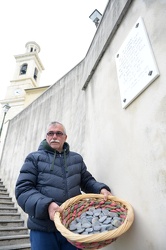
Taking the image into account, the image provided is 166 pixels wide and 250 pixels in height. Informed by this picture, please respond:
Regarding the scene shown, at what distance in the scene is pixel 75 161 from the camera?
131 cm

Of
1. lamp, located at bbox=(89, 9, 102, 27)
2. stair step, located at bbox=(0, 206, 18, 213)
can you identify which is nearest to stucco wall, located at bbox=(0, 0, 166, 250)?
lamp, located at bbox=(89, 9, 102, 27)

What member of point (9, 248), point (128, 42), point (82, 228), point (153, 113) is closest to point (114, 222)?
point (82, 228)

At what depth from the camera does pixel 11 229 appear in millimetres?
2963

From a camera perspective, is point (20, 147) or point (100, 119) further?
point (20, 147)

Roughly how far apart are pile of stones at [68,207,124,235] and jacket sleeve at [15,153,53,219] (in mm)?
176

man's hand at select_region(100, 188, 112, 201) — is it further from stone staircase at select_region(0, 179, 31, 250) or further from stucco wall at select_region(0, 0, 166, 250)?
stone staircase at select_region(0, 179, 31, 250)

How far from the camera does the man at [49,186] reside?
0.95 metres

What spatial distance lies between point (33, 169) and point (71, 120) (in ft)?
4.57

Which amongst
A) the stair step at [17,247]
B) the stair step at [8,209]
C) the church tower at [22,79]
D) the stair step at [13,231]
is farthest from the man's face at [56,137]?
the church tower at [22,79]

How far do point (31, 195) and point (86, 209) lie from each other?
330 millimetres

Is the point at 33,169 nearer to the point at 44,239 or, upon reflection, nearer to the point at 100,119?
the point at 44,239

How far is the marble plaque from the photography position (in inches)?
38.5

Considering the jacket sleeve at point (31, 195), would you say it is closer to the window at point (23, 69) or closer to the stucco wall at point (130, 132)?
the stucco wall at point (130, 132)

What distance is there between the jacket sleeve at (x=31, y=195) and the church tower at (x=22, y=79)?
41.6ft
